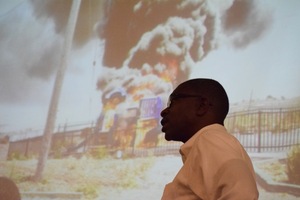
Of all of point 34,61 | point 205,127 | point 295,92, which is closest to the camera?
point 205,127

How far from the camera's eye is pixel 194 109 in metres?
0.91

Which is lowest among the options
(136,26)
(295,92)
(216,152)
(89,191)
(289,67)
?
(89,191)

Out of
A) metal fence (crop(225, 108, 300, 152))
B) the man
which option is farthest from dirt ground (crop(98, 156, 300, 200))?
the man

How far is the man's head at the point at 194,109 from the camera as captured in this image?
2.94 feet

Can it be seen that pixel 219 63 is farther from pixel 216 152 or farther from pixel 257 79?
pixel 216 152

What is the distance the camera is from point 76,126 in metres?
1.98

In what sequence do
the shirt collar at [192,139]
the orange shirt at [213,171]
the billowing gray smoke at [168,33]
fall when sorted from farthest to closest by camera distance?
the billowing gray smoke at [168,33] → the shirt collar at [192,139] → the orange shirt at [213,171]

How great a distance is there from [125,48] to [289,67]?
31.1 inches

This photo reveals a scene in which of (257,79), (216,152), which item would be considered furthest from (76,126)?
(216,152)

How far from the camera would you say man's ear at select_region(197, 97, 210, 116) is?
2.95 ft

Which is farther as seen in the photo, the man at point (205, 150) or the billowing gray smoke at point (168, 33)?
the billowing gray smoke at point (168, 33)

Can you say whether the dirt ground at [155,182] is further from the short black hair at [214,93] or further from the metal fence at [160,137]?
the short black hair at [214,93]

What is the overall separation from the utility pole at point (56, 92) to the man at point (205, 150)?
119 centimetres

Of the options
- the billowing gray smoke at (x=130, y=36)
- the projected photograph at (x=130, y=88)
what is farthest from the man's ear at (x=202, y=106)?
the billowing gray smoke at (x=130, y=36)
